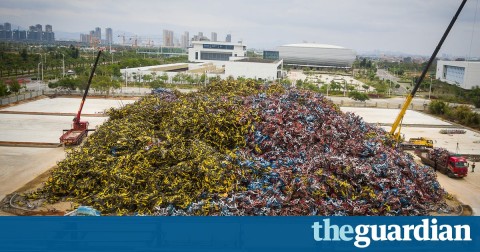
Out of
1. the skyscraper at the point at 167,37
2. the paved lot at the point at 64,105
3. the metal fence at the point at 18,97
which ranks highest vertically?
the skyscraper at the point at 167,37

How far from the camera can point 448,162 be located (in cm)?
1185

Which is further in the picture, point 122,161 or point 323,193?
point 122,161

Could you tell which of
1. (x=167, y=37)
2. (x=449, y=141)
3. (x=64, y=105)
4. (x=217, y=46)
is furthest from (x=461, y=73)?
(x=167, y=37)

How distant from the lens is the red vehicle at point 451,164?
1155 cm

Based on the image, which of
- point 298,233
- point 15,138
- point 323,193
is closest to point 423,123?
point 323,193

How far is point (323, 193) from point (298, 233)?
1554mm

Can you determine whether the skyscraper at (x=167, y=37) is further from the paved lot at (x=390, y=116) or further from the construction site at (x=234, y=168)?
the construction site at (x=234, y=168)

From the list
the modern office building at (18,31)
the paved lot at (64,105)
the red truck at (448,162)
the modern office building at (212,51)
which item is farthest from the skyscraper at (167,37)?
the red truck at (448,162)

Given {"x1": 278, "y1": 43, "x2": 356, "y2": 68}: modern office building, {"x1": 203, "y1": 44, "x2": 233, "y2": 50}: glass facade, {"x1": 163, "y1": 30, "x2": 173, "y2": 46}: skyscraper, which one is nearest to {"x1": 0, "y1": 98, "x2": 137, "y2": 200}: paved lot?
{"x1": 203, "y1": 44, "x2": 233, "y2": 50}: glass facade

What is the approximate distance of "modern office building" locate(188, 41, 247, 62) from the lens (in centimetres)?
6456

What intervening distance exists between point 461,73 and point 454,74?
2514mm

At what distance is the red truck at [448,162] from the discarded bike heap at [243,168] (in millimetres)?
2015

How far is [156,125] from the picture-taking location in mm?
11305

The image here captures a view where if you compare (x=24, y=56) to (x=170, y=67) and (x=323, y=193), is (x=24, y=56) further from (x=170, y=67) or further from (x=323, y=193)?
(x=323, y=193)
